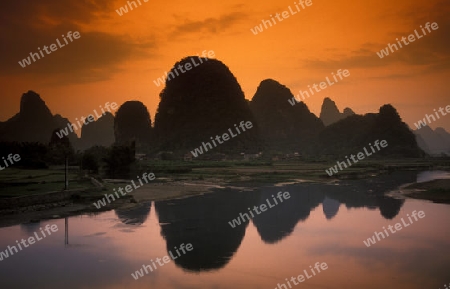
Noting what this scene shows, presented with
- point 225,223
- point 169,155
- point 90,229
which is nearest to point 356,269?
point 225,223

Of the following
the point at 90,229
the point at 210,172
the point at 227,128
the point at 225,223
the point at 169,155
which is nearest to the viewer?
the point at 90,229

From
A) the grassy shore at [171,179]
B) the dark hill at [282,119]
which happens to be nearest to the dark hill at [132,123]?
the dark hill at [282,119]

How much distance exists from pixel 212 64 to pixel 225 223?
268 ft

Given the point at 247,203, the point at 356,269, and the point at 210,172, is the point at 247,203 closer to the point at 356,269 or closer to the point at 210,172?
the point at 356,269

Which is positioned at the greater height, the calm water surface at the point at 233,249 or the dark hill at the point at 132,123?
the dark hill at the point at 132,123

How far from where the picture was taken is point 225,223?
2112 centimetres

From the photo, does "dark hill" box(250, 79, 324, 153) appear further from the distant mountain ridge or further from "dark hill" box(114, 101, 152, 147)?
"dark hill" box(114, 101, 152, 147)

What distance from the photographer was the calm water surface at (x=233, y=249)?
41.6 ft

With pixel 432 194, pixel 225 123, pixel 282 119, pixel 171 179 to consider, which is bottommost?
pixel 432 194

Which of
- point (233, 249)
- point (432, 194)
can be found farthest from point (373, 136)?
point (233, 249)

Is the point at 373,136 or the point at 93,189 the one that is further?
the point at 373,136

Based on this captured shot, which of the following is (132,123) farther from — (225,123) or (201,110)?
(225,123)

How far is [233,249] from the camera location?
16281 millimetres

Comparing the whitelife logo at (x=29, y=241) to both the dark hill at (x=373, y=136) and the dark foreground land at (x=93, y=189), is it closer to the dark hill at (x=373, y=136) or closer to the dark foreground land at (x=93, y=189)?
the dark foreground land at (x=93, y=189)
